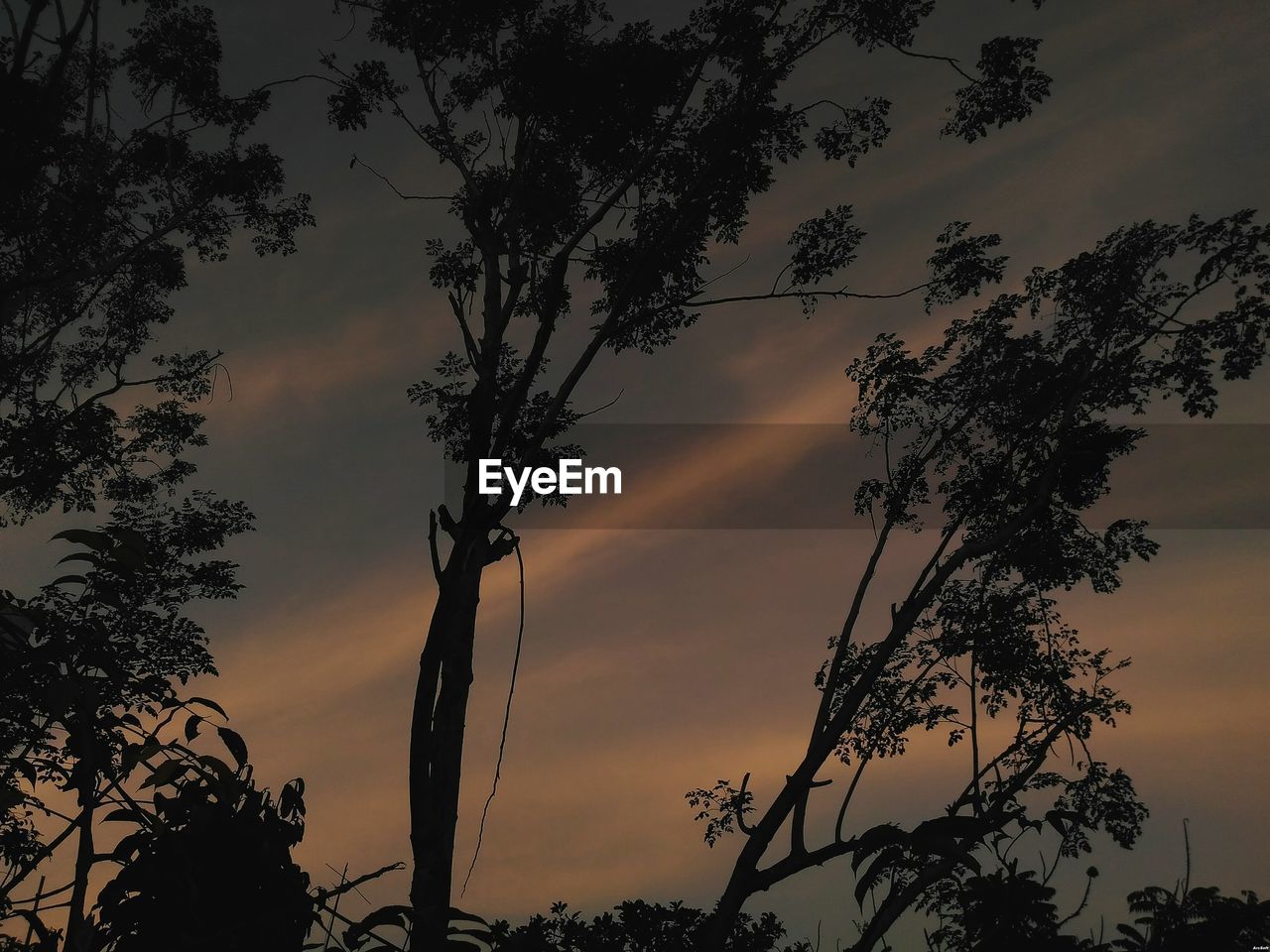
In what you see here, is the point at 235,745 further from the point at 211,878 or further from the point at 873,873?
the point at 873,873

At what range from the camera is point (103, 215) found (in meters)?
17.1

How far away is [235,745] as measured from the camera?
213 cm

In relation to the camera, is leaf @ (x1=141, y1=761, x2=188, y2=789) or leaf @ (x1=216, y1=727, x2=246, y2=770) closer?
leaf @ (x1=141, y1=761, x2=188, y2=789)

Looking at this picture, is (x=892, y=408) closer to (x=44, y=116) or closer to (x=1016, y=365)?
(x=1016, y=365)

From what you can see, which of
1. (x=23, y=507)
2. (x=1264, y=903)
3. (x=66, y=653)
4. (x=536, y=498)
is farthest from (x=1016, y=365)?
(x=23, y=507)

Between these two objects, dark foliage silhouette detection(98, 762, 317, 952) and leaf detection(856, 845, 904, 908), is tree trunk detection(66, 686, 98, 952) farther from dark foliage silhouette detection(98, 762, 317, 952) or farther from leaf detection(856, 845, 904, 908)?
leaf detection(856, 845, 904, 908)

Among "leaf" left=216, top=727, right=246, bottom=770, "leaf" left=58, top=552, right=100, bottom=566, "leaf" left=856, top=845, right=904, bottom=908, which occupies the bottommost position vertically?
"leaf" left=856, top=845, right=904, bottom=908

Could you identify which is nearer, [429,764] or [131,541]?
[131,541]

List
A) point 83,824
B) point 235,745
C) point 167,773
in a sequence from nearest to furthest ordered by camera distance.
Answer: point 83,824 < point 167,773 < point 235,745

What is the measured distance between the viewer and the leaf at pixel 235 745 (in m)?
2.10

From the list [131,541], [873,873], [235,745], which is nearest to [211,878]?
[235,745]

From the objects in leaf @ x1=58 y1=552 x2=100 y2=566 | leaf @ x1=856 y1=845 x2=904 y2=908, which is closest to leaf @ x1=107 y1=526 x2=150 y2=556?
leaf @ x1=58 y1=552 x2=100 y2=566

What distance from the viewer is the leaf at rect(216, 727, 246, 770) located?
2.10 m

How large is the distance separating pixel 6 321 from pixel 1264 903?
59.9 feet
